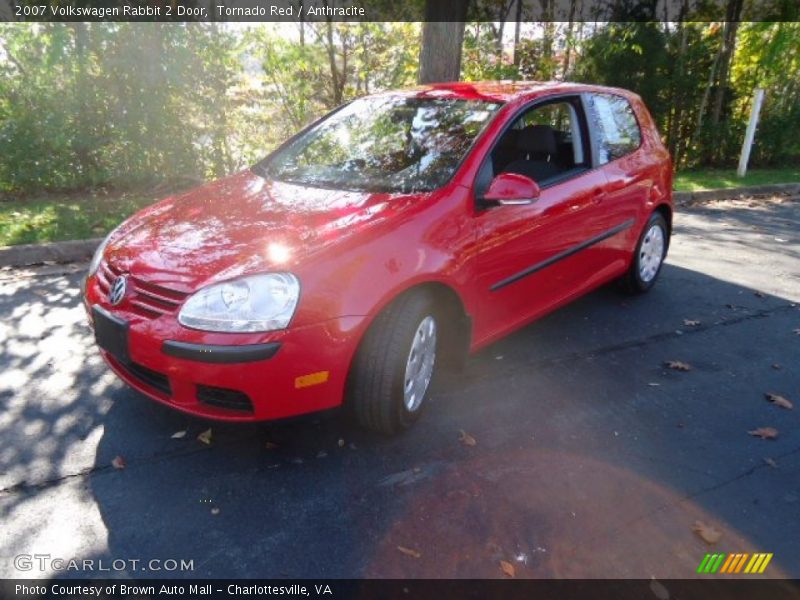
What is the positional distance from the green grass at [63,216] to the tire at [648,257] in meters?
4.81

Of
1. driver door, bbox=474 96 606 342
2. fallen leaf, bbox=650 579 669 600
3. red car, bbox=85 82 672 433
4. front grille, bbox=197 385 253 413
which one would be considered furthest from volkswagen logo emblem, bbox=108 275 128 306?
fallen leaf, bbox=650 579 669 600

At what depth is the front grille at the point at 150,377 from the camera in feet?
8.23

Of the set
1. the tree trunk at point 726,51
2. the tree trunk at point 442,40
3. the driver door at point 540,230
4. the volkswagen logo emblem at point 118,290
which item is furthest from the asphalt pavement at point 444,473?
the tree trunk at point 726,51

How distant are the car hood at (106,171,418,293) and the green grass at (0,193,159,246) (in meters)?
2.90

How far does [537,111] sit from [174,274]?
243 centimetres

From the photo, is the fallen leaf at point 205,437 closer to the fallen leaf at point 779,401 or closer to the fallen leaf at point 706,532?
the fallen leaf at point 706,532

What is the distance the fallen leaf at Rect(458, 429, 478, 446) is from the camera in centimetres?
286

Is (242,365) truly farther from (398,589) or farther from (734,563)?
(734,563)

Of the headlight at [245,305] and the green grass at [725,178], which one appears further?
the green grass at [725,178]

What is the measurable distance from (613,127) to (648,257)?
1.22 m

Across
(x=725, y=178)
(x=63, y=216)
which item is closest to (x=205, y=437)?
(x=63, y=216)

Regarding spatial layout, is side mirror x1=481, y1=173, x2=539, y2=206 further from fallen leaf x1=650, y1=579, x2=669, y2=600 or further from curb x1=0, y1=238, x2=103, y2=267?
curb x1=0, y1=238, x2=103, y2=267

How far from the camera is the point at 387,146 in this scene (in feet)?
11.3

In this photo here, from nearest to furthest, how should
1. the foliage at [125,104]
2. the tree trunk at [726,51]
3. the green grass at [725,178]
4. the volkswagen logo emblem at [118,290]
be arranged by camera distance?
the volkswagen logo emblem at [118,290]
the foliage at [125,104]
the green grass at [725,178]
the tree trunk at [726,51]
